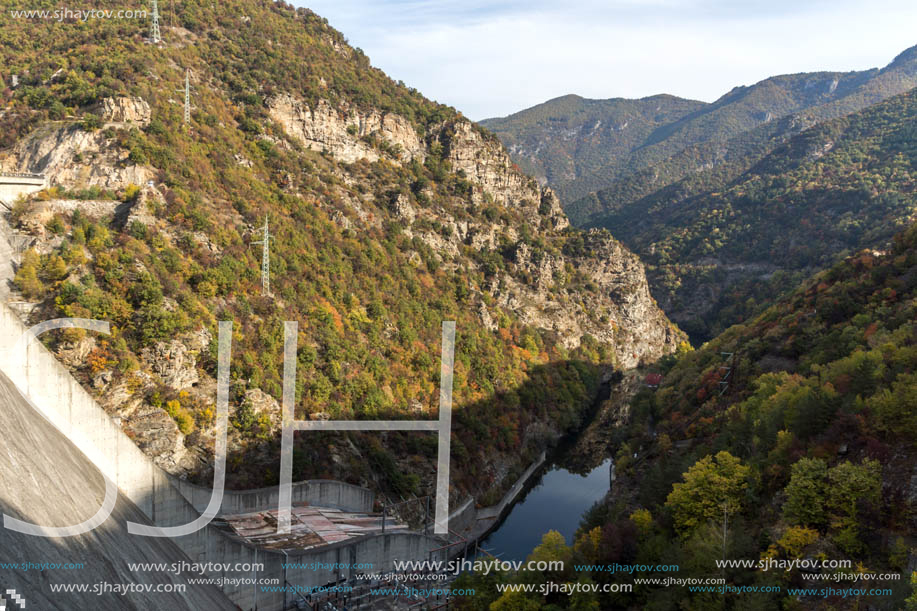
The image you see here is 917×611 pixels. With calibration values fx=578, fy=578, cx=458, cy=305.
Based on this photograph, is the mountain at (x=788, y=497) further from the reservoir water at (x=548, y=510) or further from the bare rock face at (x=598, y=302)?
the bare rock face at (x=598, y=302)

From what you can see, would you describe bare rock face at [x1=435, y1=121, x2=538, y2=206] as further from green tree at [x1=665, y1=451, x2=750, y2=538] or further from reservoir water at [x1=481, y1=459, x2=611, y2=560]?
green tree at [x1=665, y1=451, x2=750, y2=538]

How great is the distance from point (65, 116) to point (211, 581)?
35.3 metres

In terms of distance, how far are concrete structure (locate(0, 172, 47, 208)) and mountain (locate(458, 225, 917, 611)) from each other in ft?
106

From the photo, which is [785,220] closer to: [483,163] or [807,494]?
[483,163]

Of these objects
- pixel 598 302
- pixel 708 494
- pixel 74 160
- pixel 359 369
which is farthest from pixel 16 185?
pixel 598 302

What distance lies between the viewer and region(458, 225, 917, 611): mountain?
15875 millimetres

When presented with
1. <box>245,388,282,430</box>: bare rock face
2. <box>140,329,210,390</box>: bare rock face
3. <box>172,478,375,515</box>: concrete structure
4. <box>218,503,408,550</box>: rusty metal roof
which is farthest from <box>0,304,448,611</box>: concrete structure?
<box>140,329,210,390</box>: bare rock face

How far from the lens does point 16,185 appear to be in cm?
3347

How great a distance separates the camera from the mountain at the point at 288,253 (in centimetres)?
2980

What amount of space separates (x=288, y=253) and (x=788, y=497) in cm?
3651

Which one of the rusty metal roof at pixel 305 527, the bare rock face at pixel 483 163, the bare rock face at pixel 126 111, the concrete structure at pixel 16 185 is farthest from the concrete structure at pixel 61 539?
the bare rock face at pixel 483 163

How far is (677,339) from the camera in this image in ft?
316

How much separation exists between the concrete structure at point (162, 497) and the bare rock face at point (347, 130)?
158ft

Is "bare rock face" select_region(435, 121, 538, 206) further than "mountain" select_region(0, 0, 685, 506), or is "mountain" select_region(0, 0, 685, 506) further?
"bare rock face" select_region(435, 121, 538, 206)
